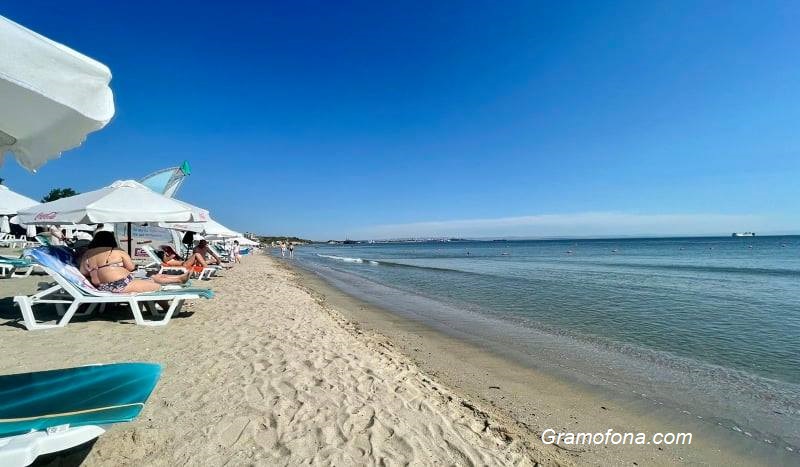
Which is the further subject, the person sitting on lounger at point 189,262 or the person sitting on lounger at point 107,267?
the person sitting on lounger at point 189,262

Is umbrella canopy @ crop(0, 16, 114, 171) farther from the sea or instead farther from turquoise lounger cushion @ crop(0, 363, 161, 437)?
the sea

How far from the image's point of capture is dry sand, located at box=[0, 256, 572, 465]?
2.71 metres

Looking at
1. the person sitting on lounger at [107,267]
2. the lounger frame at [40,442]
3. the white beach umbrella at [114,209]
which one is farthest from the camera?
the person sitting on lounger at [107,267]

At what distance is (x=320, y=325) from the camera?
23.0 ft

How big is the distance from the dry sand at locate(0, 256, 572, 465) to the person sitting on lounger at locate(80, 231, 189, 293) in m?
0.59

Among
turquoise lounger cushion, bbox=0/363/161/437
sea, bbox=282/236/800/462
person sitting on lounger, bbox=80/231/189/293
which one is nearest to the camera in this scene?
turquoise lounger cushion, bbox=0/363/161/437

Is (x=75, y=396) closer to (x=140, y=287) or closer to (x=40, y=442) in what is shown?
(x=40, y=442)

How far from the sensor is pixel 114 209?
5.69 meters

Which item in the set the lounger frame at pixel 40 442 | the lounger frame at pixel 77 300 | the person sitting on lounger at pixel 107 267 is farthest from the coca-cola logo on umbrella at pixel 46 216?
the lounger frame at pixel 40 442

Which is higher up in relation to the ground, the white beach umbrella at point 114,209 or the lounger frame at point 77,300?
the white beach umbrella at point 114,209

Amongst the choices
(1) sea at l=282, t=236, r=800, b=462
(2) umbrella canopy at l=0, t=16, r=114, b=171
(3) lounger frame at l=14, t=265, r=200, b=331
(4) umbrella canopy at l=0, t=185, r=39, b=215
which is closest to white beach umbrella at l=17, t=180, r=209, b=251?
(3) lounger frame at l=14, t=265, r=200, b=331

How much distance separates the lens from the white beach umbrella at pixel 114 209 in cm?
561

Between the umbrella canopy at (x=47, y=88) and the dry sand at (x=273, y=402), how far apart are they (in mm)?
2141

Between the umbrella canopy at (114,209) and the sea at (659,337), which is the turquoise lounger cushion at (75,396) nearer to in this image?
the umbrella canopy at (114,209)
